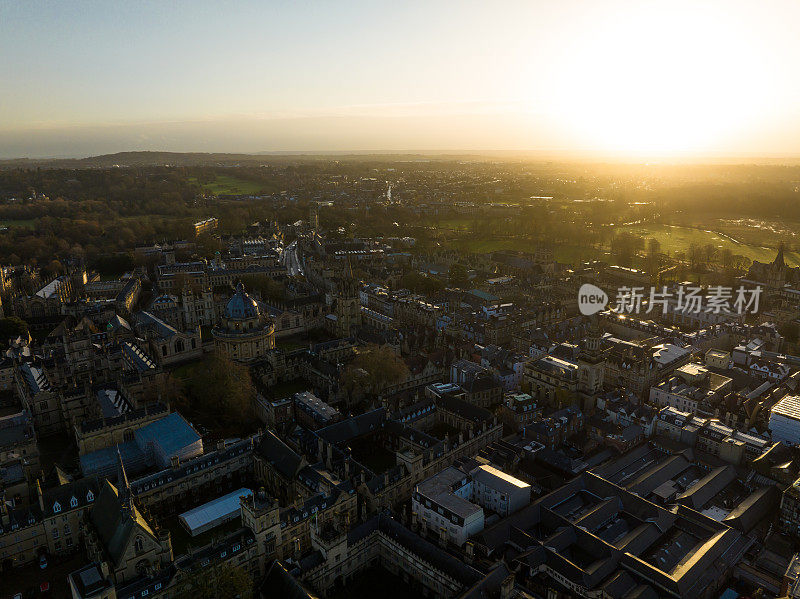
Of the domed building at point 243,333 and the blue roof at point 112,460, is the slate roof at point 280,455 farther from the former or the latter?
the domed building at point 243,333

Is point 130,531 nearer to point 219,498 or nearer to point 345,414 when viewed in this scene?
point 219,498

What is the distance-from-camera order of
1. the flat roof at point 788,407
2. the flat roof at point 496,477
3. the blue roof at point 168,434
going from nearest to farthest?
1. the flat roof at point 496,477
2. the blue roof at point 168,434
3. the flat roof at point 788,407

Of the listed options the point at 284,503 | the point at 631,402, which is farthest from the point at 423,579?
the point at 631,402

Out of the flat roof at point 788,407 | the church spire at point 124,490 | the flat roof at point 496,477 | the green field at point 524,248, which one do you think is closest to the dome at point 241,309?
the church spire at point 124,490

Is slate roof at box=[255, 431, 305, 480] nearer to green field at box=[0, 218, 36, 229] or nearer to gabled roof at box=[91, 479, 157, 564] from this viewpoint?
gabled roof at box=[91, 479, 157, 564]

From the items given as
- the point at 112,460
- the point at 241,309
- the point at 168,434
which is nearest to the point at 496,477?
the point at 168,434

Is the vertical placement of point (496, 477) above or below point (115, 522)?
below

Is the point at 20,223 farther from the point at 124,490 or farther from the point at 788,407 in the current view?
the point at 788,407
